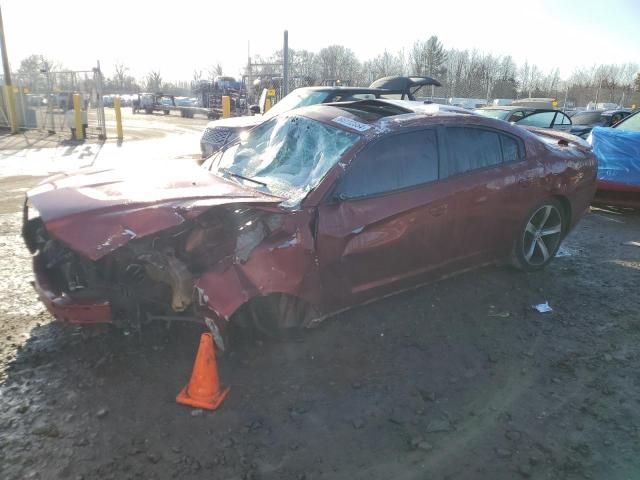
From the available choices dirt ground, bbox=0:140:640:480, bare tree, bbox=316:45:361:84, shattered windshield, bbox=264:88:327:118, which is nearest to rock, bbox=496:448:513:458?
dirt ground, bbox=0:140:640:480

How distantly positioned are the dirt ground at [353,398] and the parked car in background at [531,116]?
670 cm

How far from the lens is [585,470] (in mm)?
2381

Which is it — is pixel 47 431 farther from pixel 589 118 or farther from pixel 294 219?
pixel 589 118

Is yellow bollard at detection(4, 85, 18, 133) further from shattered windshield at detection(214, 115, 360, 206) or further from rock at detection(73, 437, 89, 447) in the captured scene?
rock at detection(73, 437, 89, 447)

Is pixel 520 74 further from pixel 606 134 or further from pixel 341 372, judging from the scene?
pixel 341 372

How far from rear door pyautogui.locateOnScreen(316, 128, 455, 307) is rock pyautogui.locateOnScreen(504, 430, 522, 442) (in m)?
1.29

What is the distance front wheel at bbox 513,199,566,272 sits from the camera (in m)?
4.64

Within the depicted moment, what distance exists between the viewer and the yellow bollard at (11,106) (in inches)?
681

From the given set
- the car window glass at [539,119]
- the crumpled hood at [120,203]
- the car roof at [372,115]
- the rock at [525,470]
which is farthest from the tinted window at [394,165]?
the car window glass at [539,119]

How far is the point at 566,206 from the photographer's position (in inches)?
195

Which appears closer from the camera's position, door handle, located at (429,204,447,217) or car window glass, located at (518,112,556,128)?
door handle, located at (429,204,447,217)

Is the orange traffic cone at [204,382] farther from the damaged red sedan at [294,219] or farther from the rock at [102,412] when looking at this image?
the rock at [102,412]

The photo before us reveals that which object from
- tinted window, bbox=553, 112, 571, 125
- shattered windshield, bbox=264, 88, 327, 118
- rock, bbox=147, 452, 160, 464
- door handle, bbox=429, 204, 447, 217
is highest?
shattered windshield, bbox=264, 88, 327, 118

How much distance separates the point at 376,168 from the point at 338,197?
1.47 feet
